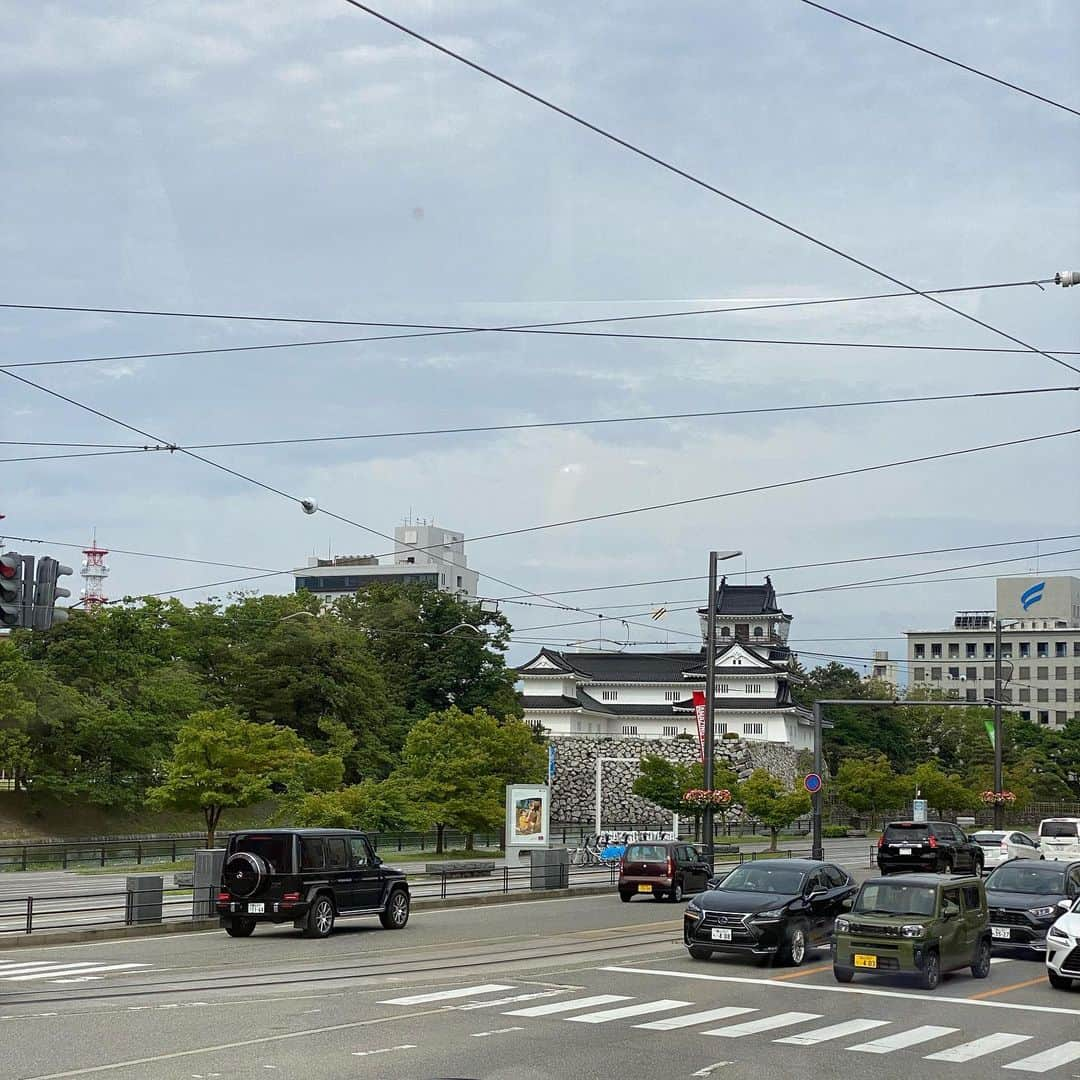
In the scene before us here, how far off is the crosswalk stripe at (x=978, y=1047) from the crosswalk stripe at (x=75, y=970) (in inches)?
459

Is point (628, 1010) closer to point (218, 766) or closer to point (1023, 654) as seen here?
point (218, 766)

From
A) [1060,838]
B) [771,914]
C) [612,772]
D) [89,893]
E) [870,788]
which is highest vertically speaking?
[612,772]

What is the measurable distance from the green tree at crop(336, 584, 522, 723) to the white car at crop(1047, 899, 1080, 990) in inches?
3000

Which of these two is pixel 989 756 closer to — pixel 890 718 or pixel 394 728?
pixel 890 718

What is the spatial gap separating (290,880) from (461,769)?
34.7m

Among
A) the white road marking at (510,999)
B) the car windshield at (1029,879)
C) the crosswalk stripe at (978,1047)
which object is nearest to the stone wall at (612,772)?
the car windshield at (1029,879)

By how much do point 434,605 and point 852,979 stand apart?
82395 mm

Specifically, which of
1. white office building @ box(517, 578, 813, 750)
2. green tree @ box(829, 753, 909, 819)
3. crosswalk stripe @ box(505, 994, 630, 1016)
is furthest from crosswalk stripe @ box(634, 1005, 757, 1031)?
white office building @ box(517, 578, 813, 750)

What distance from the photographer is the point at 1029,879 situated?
2659 cm

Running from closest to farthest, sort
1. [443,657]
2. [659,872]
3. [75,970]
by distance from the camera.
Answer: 1. [75,970]
2. [659,872]
3. [443,657]

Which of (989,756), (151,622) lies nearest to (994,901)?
(151,622)

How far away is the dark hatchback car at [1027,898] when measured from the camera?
25.1 metres

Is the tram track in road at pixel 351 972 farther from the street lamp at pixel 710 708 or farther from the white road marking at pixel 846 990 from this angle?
the street lamp at pixel 710 708

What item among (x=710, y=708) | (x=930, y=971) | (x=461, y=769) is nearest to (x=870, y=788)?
(x=461, y=769)
